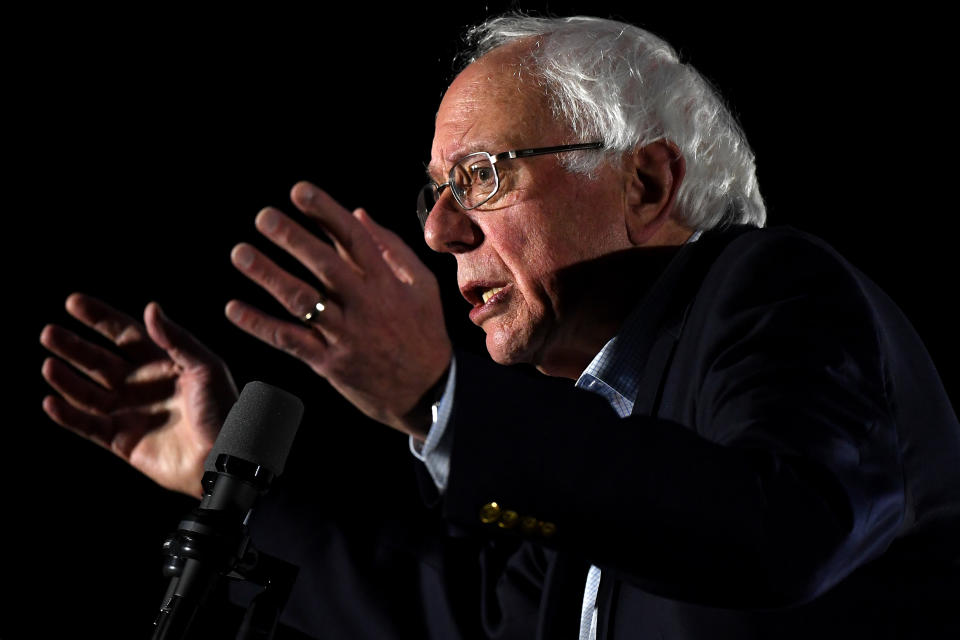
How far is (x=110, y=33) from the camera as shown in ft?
10.2

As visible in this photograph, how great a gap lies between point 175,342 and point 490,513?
0.99 meters

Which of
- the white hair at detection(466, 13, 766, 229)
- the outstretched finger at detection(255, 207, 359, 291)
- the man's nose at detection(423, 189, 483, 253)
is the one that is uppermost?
the white hair at detection(466, 13, 766, 229)

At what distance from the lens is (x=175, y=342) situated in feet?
5.67

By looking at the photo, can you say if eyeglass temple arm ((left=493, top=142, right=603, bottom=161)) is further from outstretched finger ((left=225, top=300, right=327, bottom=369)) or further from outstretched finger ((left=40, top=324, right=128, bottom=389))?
outstretched finger ((left=225, top=300, right=327, bottom=369))

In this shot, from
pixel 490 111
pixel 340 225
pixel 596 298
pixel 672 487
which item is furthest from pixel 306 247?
pixel 490 111

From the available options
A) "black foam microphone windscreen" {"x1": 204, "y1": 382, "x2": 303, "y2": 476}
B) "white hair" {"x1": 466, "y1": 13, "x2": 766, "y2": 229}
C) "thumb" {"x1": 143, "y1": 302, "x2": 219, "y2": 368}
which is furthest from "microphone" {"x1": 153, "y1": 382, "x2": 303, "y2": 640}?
"white hair" {"x1": 466, "y1": 13, "x2": 766, "y2": 229}

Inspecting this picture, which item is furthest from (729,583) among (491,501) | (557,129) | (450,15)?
(450,15)

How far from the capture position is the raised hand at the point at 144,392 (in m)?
1.75

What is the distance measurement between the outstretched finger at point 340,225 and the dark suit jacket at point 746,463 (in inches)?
6.2

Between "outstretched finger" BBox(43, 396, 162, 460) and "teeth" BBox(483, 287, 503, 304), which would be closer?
"outstretched finger" BBox(43, 396, 162, 460)

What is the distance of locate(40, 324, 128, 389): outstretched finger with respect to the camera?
175cm

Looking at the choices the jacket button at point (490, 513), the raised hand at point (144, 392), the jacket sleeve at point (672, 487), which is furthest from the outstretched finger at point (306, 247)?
the raised hand at point (144, 392)

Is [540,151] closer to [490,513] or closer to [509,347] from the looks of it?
[509,347]

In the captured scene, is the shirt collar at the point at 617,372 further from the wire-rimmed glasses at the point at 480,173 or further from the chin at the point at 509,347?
the wire-rimmed glasses at the point at 480,173
